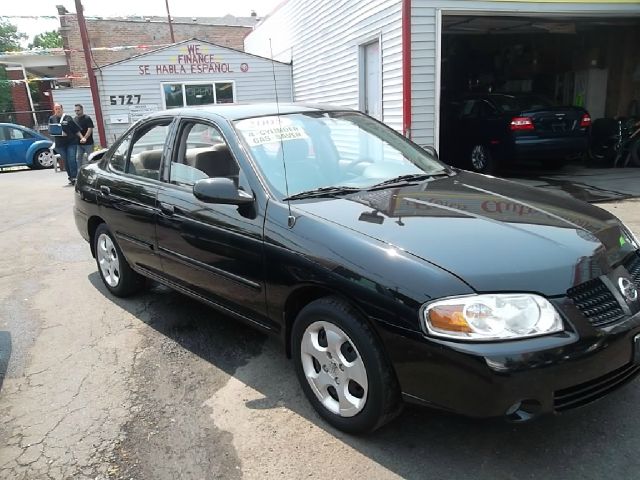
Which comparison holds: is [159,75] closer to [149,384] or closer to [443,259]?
[149,384]

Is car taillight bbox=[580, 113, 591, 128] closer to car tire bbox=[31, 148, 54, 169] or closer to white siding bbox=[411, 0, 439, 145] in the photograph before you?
white siding bbox=[411, 0, 439, 145]

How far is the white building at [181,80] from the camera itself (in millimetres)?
17188

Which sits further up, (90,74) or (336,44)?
(336,44)

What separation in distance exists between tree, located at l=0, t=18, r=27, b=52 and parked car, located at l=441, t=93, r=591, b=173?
49102 mm

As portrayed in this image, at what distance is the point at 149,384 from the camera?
3.40 meters

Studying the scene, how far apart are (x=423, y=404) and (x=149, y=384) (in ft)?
6.06

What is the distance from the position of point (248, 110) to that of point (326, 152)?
0.66m

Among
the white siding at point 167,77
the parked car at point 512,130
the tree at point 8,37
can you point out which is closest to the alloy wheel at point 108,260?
the parked car at point 512,130

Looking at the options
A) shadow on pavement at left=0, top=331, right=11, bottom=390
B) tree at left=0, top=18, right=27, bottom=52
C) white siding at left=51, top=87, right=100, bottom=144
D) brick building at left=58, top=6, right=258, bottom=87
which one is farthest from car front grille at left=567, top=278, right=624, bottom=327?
tree at left=0, top=18, right=27, bottom=52

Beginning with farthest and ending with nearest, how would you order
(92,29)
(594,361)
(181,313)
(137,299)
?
(92,29) → (137,299) → (181,313) → (594,361)

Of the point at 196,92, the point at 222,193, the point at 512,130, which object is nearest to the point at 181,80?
the point at 196,92

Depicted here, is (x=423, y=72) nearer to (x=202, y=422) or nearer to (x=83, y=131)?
(x=202, y=422)

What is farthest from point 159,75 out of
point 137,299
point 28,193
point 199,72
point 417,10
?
point 137,299

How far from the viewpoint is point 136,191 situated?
13.6 feet
